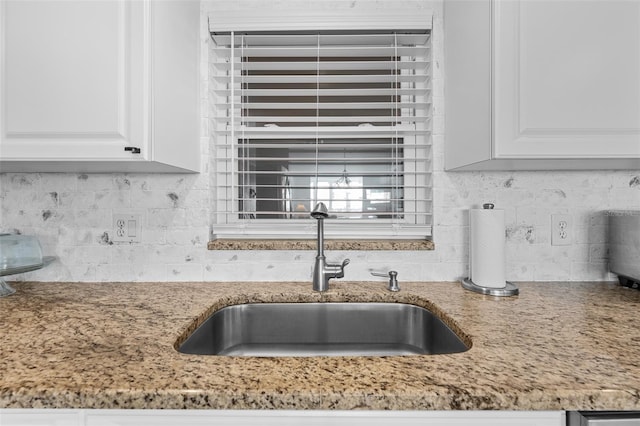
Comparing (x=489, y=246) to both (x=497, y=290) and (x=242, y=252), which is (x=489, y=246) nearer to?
(x=497, y=290)

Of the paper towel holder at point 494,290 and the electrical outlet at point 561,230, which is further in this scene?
the electrical outlet at point 561,230

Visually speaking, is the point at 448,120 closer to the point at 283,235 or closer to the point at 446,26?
the point at 446,26

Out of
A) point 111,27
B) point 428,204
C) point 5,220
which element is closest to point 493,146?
point 428,204

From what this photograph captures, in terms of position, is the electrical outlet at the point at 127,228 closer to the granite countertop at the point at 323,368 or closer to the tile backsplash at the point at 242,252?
the tile backsplash at the point at 242,252

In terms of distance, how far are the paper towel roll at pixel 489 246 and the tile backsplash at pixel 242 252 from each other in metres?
0.19

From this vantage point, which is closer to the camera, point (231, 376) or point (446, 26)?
point (231, 376)

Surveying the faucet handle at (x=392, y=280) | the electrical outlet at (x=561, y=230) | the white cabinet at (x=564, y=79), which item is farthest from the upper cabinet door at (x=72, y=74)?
the electrical outlet at (x=561, y=230)

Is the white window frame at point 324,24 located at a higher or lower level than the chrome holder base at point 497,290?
higher

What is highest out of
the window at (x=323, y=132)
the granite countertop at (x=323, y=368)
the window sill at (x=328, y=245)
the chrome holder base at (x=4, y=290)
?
the window at (x=323, y=132)

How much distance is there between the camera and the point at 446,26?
1455 mm

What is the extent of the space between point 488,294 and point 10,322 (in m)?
1.52

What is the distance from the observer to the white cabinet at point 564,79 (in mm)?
1059

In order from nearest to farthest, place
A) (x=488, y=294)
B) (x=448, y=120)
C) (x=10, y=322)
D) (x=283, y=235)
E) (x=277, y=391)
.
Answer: (x=277, y=391) → (x=10, y=322) → (x=488, y=294) → (x=448, y=120) → (x=283, y=235)

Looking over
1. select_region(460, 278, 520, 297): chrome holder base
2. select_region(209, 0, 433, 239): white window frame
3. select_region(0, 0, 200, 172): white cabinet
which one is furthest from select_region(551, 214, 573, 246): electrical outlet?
select_region(0, 0, 200, 172): white cabinet
